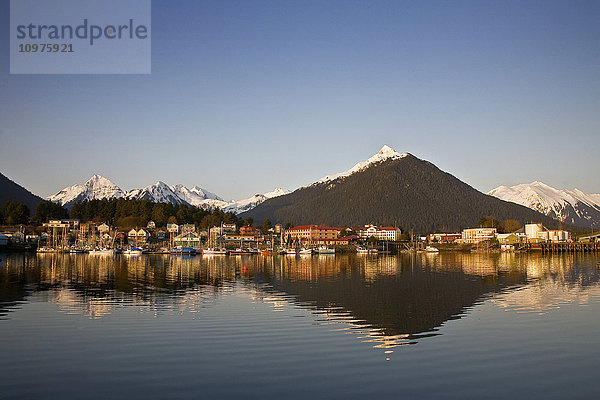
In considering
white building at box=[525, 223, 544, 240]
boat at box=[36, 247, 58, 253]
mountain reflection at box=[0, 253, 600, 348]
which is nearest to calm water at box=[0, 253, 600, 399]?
mountain reflection at box=[0, 253, 600, 348]

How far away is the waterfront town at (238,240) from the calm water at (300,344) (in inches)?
3169

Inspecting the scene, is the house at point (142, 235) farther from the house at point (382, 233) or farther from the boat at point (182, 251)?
the house at point (382, 233)

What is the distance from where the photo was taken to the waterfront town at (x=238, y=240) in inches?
4697

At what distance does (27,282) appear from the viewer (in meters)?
39.9

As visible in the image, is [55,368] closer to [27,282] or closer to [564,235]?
[27,282]

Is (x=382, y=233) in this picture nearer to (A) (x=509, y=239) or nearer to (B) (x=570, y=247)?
(A) (x=509, y=239)

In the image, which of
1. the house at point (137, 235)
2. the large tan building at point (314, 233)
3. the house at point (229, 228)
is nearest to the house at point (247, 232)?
the house at point (229, 228)

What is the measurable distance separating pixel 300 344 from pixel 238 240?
127250 mm

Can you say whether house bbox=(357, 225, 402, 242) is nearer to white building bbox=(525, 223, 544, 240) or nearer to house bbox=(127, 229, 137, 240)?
white building bbox=(525, 223, 544, 240)

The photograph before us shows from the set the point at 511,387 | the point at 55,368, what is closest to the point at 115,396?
the point at 55,368

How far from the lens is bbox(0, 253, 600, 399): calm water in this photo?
12992 millimetres

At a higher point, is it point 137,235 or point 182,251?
point 137,235

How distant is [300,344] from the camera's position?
58.0ft

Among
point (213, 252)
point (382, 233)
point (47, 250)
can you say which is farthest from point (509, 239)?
point (47, 250)
